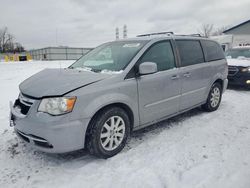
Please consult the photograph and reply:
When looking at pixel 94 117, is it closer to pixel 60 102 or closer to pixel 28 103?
pixel 60 102

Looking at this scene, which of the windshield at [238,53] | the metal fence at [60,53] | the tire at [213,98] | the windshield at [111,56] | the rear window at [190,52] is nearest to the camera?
the windshield at [111,56]

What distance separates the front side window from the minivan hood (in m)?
0.87

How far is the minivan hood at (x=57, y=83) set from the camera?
255 centimetres

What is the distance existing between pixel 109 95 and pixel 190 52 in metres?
2.27

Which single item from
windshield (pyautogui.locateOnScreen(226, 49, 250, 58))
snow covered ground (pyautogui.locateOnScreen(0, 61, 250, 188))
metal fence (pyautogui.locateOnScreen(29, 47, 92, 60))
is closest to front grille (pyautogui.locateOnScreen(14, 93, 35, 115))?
snow covered ground (pyautogui.locateOnScreen(0, 61, 250, 188))

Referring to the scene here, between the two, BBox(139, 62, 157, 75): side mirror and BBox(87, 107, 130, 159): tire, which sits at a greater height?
BBox(139, 62, 157, 75): side mirror

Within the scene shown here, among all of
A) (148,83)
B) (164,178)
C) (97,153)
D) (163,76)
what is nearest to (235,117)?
(163,76)

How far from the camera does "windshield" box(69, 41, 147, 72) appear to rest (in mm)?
3187

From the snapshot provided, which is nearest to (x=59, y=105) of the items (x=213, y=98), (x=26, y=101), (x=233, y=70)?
(x=26, y=101)

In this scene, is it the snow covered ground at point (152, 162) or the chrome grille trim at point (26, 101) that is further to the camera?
the chrome grille trim at point (26, 101)

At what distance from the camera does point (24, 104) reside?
9.00ft

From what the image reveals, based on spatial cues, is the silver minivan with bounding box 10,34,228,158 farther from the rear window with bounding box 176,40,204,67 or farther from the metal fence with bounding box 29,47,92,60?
the metal fence with bounding box 29,47,92,60

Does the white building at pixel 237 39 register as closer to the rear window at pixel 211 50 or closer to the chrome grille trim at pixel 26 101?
the rear window at pixel 211 50

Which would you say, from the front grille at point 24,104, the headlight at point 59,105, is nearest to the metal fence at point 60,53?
the front grille at point 24,104
